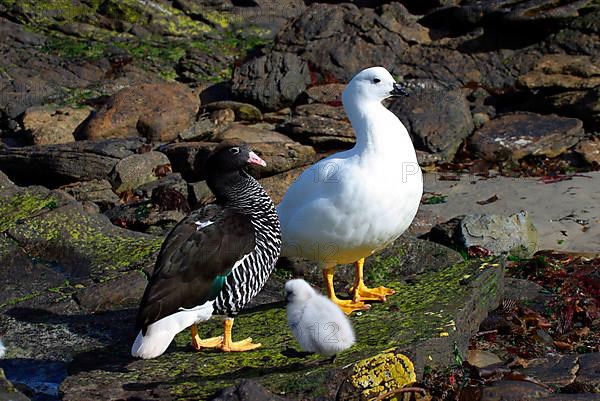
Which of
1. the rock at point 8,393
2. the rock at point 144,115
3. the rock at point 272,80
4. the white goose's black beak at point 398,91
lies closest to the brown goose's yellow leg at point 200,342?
the rock at point 8,393

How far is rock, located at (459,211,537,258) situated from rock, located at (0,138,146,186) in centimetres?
549

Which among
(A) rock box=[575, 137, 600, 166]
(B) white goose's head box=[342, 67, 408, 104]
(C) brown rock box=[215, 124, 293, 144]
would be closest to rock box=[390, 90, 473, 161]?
(A) rock box=[575, 137, 600, 166]

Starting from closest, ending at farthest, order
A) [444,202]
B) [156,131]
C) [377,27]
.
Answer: [444,202] → [156,131] → [377,27]

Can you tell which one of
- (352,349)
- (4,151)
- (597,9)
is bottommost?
(4,151)

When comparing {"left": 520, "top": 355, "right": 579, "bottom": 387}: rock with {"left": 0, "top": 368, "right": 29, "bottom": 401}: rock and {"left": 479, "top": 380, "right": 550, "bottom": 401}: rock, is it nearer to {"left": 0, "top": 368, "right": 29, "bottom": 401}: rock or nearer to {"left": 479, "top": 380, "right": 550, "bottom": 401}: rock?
{"left": 479, "top": 380, "right": 550, "bottom": 401}: rock

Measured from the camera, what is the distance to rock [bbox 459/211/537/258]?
9.27 meters

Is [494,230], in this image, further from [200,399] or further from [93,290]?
[200,399]

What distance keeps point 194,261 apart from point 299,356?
930 mm

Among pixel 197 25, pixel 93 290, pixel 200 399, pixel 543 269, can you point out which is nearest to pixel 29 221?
pixel 93 290

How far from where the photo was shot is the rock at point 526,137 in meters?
13.1

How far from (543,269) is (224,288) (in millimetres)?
3584

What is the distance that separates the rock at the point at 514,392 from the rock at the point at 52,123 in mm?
10578

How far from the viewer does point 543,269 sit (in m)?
8.57

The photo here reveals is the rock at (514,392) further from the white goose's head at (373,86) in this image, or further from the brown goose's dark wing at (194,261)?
the white goose's head at (373,86)
